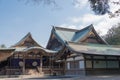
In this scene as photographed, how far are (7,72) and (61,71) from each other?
781 centimetres

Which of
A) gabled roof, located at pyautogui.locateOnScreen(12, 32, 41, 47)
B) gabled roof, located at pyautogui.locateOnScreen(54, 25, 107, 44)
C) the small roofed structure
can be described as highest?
gabled roof, located at pyautogui.locateOnScreen(54, 25, 107, 44)

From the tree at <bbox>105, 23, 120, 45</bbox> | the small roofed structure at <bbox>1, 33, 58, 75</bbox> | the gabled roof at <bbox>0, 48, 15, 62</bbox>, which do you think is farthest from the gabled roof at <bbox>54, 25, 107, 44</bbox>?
the tree at <bbox>105, 23, 120, 45</bbox>

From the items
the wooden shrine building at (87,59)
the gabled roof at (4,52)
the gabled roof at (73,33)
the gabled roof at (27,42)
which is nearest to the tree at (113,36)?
the gabled roof at (73,33)

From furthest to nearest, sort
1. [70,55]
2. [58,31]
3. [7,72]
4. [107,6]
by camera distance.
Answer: [58,31], [7,72], [70,55], [107,6]

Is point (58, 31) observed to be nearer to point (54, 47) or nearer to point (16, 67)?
point (54, 47)

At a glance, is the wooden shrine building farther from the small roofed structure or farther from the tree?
the tree

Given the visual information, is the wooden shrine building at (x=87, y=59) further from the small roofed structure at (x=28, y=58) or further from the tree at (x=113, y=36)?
the tree at (x=113, y=36)

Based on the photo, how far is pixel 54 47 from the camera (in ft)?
131

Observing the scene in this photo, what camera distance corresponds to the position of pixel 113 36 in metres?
55.9

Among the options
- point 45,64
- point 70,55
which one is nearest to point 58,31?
point 45,64

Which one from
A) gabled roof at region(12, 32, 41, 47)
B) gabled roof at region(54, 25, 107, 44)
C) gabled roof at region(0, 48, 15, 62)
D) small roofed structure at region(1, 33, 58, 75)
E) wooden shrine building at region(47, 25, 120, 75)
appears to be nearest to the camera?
wooden shrine building at region(47, 25, 120, 75)

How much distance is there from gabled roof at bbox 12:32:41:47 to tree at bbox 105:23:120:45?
22.6 meters

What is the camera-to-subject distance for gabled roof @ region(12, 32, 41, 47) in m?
37.2

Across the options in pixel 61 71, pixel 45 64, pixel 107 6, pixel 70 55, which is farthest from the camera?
pixel 45 64
